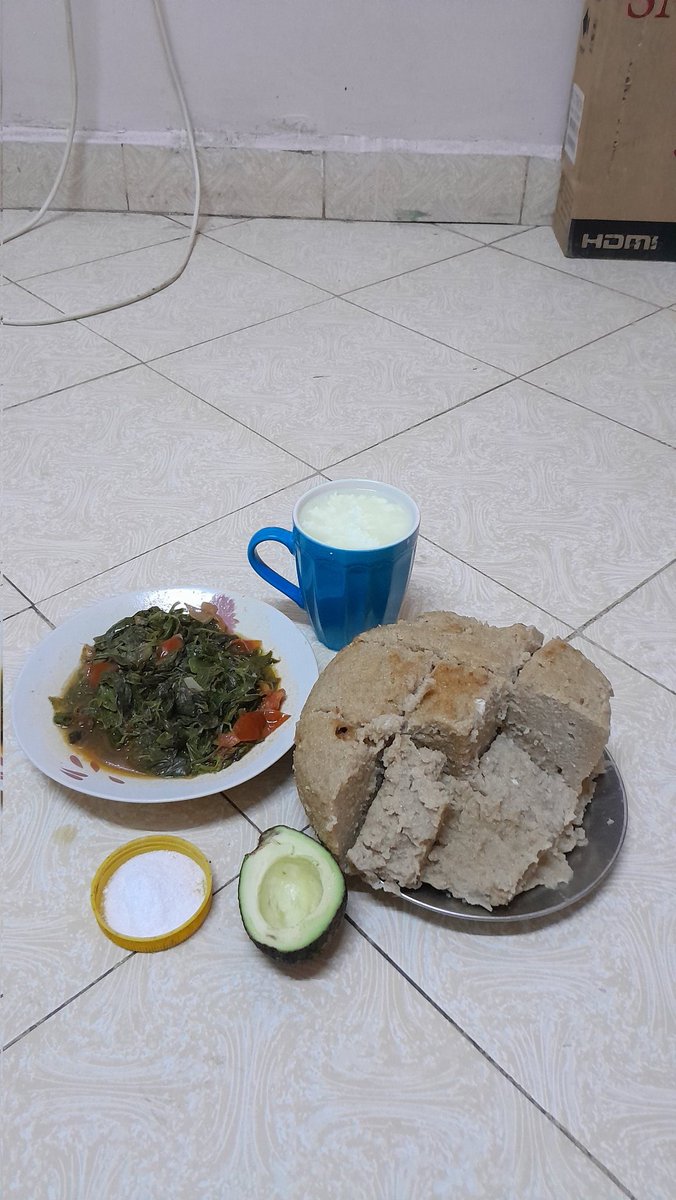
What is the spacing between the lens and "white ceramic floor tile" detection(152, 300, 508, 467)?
1.20 m

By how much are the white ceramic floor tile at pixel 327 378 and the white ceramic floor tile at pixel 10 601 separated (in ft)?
1.35

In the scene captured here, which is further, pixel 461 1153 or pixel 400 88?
pixel 400 88

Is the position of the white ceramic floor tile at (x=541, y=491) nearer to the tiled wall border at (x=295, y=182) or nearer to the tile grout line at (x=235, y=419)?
the tile grout line at (x=235, y=419)

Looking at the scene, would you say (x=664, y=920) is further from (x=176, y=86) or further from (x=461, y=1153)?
(x=176, y=86)

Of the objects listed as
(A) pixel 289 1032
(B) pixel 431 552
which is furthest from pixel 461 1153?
(B) pixel 431 552

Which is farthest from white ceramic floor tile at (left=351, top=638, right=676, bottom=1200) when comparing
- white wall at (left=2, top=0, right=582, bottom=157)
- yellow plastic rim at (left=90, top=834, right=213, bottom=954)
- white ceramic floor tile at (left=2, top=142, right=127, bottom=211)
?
white ceramic floor tile at (left=2, top=142, right=127, bottom=211)

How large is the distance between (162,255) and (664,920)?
148 cm

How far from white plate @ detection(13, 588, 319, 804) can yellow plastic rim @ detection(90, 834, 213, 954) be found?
0.11 ft

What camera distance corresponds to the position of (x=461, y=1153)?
52 cm

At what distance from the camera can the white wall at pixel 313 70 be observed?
163 centimetres

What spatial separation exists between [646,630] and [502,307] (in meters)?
0.83

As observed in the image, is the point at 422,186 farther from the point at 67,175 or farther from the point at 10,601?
the point at 10,601

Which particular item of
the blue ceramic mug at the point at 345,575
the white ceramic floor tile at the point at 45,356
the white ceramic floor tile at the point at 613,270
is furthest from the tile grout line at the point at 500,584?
the white ceramic floor tile at the point at 613,270

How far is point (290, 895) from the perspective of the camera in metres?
0.59
